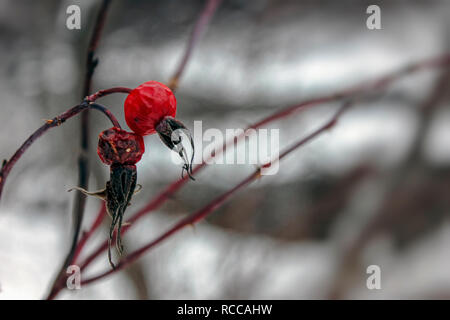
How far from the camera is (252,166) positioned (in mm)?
542

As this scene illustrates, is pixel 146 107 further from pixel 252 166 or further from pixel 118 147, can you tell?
pixel 252 166

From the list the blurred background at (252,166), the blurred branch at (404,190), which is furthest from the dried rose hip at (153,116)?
the blurred branch at (404,190)

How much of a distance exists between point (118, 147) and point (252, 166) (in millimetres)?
404

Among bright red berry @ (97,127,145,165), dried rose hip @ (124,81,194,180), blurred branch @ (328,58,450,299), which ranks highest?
blurred branch @ (328,58,450,299)

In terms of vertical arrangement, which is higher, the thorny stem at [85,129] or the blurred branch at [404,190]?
the blurred branch at [404,190]

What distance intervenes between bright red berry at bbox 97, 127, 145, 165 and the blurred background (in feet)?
0.96

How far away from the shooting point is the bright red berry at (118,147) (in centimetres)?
14

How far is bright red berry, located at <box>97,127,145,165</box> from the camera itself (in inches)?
5.7

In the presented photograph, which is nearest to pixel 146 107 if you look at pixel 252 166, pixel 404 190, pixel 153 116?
pixel 153 116

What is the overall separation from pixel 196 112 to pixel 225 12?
0.55 feet

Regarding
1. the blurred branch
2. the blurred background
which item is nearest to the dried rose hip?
the blurred background

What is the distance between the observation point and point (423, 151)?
2.47ft

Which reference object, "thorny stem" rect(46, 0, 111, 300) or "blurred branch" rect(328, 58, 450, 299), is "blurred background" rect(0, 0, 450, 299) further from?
"thorny stem" rect(46, 0, 111, 300)

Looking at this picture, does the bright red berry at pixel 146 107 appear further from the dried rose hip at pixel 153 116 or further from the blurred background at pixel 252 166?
the blurred background at pixel 252 166
